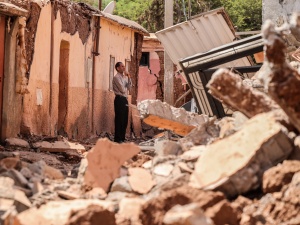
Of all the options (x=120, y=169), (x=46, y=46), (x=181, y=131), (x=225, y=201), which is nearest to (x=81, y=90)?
(x=46, y=46)

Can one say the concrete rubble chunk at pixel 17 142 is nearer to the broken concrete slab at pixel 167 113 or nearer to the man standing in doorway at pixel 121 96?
the man standing in doorway at pixel 121 96

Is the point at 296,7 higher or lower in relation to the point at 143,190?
higher

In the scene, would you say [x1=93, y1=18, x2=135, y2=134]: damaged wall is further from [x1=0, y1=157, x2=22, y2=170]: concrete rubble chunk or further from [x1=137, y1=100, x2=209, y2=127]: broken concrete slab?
[x1=0, y1=157, x2=22, y2=170]: concrete rubble chunk

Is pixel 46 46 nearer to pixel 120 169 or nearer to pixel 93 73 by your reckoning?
pixel 93 73

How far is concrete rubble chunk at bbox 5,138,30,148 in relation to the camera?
13688 mm

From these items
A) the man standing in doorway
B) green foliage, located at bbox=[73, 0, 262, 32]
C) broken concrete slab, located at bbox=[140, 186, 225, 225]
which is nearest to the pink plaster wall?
green foliage, located at bbox=[73, 0, 262, 32]

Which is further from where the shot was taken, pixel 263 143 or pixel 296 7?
pixel 296 7

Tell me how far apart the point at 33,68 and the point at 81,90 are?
3.18 meters

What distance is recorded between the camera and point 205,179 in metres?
6.10

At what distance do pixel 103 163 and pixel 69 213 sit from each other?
47.2 inches

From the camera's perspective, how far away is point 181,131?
11852 mm

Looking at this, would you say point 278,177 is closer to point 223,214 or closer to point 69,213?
point 223,214

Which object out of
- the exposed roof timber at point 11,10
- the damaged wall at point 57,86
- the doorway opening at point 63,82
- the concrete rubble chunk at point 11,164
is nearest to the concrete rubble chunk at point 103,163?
the concrete rubble chunk at point 11,164

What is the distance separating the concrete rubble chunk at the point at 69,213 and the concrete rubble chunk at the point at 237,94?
1.29m
